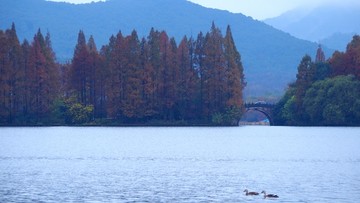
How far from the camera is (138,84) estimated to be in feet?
385

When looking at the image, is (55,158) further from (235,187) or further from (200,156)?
(235,187)

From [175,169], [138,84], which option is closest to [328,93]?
[138,84]

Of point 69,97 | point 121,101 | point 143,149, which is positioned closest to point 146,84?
point 121,101

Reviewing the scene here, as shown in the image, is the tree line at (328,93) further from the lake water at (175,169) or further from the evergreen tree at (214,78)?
the lake water at (175,169)

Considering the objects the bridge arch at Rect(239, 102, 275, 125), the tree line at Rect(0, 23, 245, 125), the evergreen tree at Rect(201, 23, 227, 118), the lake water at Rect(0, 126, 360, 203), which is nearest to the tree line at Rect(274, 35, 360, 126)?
the bridge arch at Rect(239, 102, 275, 125)

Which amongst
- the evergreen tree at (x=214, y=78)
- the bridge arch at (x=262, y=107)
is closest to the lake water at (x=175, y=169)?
the evergreen tree at (x=214, y=78)

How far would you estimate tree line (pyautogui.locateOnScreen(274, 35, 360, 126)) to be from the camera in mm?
115875

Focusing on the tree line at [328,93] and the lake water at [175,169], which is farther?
the tree line at [328,93]

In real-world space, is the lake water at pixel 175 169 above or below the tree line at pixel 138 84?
below

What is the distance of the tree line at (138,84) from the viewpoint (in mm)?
116938

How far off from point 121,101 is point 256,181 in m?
73.1

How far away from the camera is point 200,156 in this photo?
61.7 meters

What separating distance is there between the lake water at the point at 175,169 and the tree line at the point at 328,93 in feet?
113

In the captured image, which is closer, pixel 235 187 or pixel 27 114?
pixel 235 187
